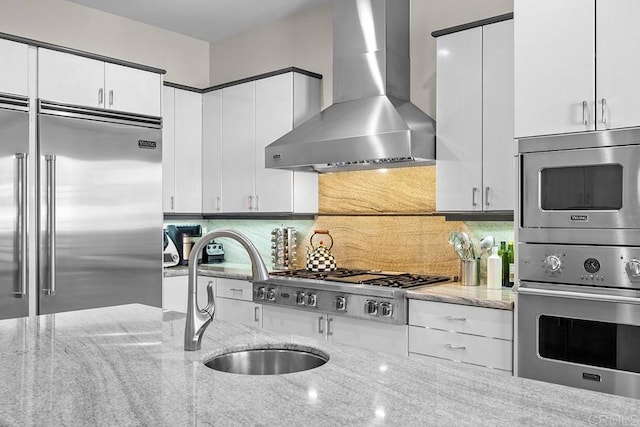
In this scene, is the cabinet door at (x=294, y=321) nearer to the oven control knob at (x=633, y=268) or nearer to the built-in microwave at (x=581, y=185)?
the built-in microwave at (x=581, y=185)

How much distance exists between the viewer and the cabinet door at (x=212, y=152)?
480cm

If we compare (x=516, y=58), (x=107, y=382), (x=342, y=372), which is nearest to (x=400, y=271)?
(x=516, y=58)

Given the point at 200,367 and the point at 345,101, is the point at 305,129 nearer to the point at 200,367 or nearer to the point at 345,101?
the point at 345,101

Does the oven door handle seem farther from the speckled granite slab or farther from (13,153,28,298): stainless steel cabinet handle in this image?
(13,153,28,298): stainless steel cabinet handle

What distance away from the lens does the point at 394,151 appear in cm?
331

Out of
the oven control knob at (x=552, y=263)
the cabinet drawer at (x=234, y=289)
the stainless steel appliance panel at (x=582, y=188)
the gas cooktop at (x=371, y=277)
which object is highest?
the stainless steel appliance panel at (x=582, y=188)

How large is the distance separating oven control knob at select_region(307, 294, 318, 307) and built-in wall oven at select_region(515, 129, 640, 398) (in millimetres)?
1285

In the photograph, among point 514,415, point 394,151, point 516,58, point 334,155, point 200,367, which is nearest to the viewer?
point 514,415

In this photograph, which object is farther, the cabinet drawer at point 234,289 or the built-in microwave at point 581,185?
the cabinet drawer at point 234,289

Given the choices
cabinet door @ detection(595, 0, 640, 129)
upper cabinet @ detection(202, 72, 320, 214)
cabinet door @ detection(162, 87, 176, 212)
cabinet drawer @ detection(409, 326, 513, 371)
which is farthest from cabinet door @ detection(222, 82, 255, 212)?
cabinet door @ detection(595, 0, 640, 129)

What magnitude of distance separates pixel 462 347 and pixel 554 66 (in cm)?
149

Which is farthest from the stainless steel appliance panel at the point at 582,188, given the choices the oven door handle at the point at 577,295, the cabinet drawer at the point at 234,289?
the cabinet drawer at the point at 234,289

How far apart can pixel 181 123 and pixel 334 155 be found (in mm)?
1813

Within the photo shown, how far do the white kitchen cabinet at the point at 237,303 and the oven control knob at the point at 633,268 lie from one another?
2411 mm
